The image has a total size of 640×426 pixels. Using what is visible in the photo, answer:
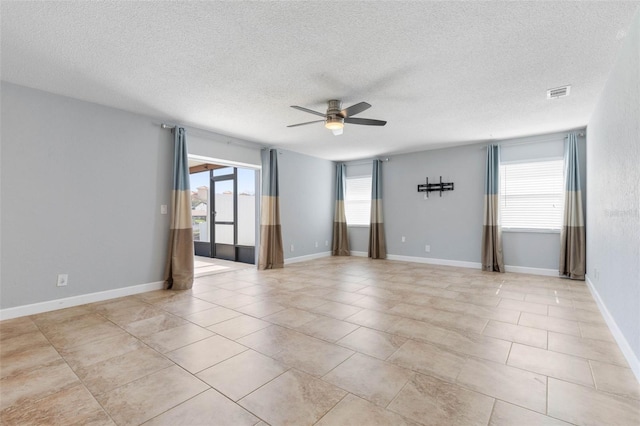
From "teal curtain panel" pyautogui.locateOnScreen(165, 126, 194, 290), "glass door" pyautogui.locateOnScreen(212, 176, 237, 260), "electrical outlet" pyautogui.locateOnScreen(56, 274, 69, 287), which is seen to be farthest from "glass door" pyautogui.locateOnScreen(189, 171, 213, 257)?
"electrical outlet" pyautogui.locateOnScreen(56, 274, 69, 287)

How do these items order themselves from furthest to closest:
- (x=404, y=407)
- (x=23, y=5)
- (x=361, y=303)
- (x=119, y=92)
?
(x=361, y=303) → (x=119, y=92) → (x=23, y=5) → (x=404, y=407)

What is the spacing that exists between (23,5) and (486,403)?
4.08 meters

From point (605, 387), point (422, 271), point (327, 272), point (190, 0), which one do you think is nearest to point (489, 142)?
point (422, 271)

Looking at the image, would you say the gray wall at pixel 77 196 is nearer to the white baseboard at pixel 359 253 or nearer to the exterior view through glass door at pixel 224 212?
the exterior view through glass door at pixel 224 212

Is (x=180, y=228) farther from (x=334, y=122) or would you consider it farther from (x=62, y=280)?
(x=334, y=122)

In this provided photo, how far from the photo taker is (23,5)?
207 centimetres

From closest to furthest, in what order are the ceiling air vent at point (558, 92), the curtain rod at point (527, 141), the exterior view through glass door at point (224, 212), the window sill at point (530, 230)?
the ceiling air vent at point (558, 92), the curtain rod at point (527, 141), the window sill at point (530, 230), the exterior view through glass door at point (224, 212)

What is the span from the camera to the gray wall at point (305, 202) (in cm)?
678

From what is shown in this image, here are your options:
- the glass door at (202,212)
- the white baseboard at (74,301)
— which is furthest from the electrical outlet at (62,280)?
the glass door at (202,212)

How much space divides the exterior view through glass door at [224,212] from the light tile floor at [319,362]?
3143mm

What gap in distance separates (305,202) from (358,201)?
1.65m

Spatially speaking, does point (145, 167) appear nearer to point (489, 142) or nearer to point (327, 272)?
point (327, 272)

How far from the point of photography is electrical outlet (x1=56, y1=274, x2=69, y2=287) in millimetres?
3602

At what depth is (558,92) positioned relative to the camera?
3.49m
